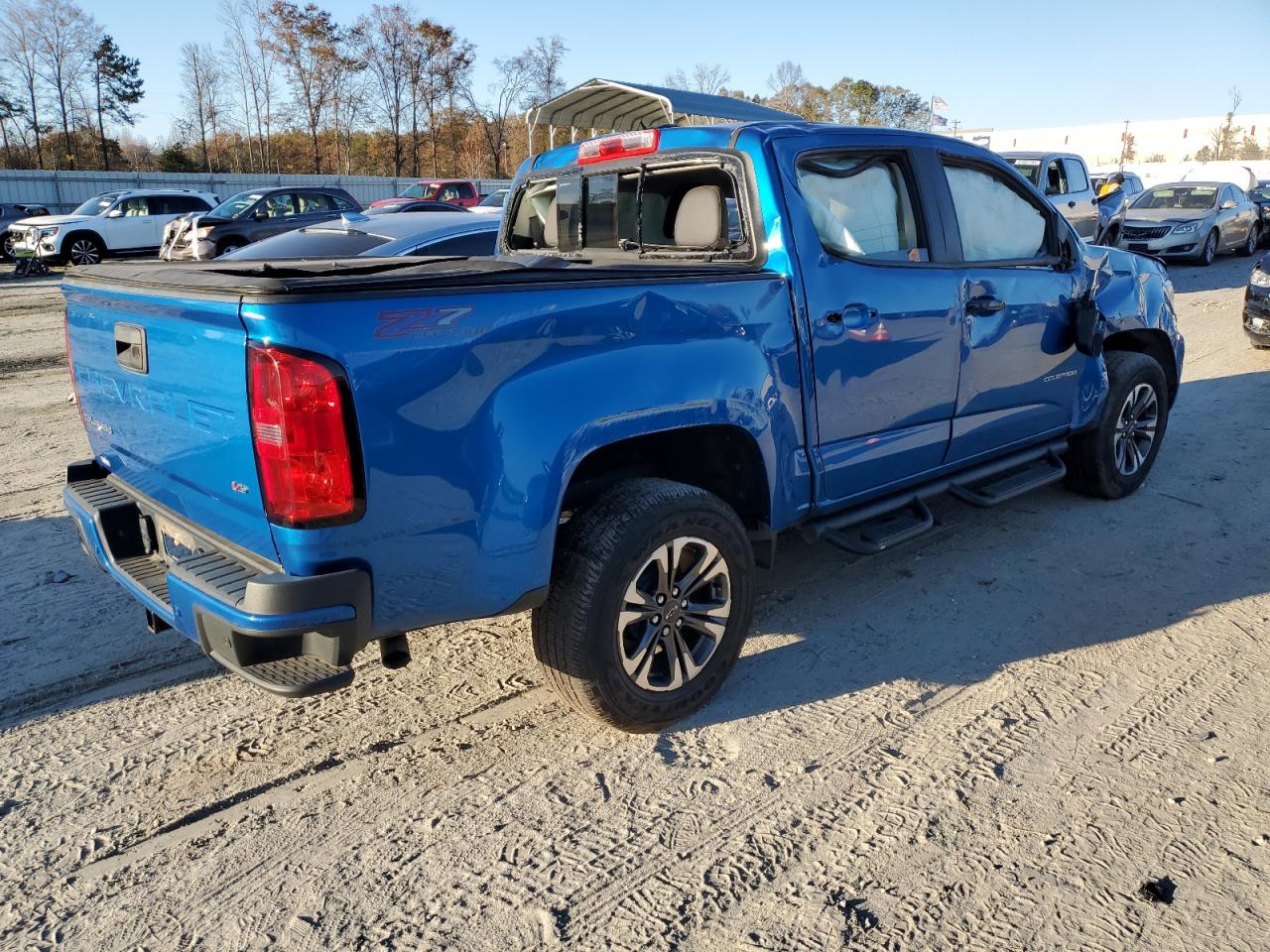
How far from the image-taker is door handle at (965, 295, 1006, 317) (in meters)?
4.07

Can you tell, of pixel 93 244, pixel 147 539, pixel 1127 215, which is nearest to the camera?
pixel 147 539

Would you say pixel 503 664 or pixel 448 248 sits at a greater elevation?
pixel 448 248

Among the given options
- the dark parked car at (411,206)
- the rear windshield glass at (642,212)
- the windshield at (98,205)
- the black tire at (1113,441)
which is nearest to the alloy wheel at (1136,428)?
the black tire at (1113,441)

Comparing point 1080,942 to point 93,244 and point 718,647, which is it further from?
point 93,244

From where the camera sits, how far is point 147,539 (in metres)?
3.09

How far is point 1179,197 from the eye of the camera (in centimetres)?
1897

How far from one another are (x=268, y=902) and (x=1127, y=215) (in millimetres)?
20393

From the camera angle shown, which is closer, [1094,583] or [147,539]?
[147,539]

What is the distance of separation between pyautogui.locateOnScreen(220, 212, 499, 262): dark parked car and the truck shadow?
4041 mm

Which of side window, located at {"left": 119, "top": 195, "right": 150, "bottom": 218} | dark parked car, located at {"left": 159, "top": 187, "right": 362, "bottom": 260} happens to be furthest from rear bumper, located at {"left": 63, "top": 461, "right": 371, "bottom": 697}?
side window, located at {"left": 119, "top": 195, "right": 150, "bottom": 218}

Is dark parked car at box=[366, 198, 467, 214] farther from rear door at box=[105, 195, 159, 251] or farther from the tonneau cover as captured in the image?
the tonneau cover

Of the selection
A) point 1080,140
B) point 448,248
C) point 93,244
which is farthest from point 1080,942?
point 1080,140

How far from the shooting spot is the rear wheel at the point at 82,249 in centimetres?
2056

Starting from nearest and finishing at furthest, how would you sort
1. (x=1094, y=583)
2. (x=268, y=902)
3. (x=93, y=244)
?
A: (x=268, y=902) < (x=1094, y=583) < (x=93, y=244)
